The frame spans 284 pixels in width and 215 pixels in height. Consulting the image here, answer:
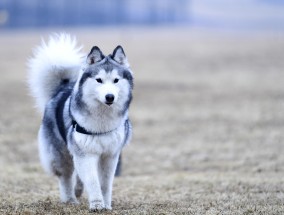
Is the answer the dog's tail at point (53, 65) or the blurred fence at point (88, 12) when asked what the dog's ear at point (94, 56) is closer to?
the dog's tail at point (53, 65)

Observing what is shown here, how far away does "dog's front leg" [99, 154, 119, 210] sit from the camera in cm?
696

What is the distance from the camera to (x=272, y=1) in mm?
107188

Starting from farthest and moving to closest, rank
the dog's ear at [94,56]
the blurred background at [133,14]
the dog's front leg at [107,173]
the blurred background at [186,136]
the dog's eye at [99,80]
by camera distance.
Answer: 1. the blurred background at [133,14]
2. the blurred background at [186,136]
3. the dog's front leg at [107,173]
4. the dog's ear at [94,56]
5. the dog's eye at [99,80]

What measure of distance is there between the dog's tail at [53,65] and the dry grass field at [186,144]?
4.65 feet

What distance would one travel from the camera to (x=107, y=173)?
703cm

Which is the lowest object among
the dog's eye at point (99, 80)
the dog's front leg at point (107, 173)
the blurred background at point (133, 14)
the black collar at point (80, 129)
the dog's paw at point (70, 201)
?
the blurred background at point (133, 14)

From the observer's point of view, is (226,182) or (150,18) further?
(150,18)

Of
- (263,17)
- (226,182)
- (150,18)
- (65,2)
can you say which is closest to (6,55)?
(226,182)

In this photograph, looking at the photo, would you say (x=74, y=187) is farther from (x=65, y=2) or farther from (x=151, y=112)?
(x=65, y=2)

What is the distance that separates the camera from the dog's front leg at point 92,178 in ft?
22.0

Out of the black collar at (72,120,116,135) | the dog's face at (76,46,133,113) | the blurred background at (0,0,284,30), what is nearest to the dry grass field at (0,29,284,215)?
the black collar at (72,120,116,135)

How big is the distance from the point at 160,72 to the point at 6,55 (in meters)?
11.2

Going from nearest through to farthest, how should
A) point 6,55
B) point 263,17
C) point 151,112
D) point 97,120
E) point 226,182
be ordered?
1. point 97,120
2. point 226,182
3. point 151,112
4. point 6,55
5. point 263,17

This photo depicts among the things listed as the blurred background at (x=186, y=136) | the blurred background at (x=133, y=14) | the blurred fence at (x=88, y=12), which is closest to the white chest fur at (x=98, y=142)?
the blurred background at (x=186, y=136)
